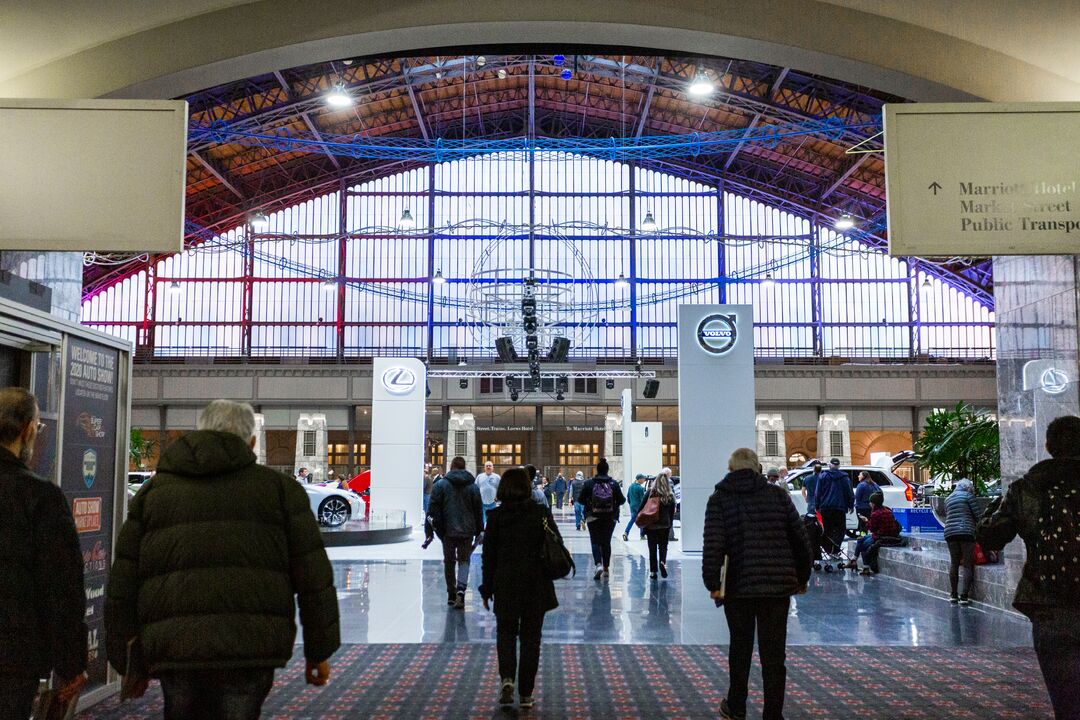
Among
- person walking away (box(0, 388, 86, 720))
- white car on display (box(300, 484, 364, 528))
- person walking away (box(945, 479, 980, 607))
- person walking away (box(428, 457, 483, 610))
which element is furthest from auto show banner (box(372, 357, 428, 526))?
person walking away (box(0, 388, 86, 720))

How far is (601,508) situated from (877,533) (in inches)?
165

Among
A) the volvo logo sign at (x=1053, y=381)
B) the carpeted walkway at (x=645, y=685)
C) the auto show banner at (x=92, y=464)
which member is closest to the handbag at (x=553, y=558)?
the carpeted walkway at (x=645, y=685)

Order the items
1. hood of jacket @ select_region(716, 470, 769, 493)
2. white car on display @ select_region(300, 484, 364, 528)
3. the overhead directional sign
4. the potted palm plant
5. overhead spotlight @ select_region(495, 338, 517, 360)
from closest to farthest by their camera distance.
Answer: hood of jacket @ select_region(716, 470, 769, 493) < the overhead directional sign < the potted palm plant < white car on display @ select_region(300, 484, 364, 528) < overhead spotlight @ select_region(495, 338, 517, 360)

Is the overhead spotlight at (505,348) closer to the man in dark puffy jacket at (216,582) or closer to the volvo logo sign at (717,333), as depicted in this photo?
the volvo logo sign at (717,333)

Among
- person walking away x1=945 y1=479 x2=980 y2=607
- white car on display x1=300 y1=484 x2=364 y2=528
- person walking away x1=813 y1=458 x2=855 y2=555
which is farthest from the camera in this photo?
white car on display x1=300 y1=484 x2=364 y2=528

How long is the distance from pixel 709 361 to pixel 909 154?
9905mm

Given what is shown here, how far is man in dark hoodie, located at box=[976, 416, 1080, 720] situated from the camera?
3.69 meters

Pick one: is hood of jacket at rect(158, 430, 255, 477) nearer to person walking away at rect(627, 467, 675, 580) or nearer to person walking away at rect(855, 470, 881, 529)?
person walking away at rect(627, 467, 675, 580)

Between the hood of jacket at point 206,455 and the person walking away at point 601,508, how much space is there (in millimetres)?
8705

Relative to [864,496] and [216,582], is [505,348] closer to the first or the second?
[864,496]

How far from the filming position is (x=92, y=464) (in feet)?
18.0

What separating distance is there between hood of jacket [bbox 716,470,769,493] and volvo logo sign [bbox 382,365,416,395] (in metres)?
16.5

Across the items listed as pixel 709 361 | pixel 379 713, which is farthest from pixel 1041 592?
pixel 709 361

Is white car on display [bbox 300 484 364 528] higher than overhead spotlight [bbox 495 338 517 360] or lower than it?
lower
